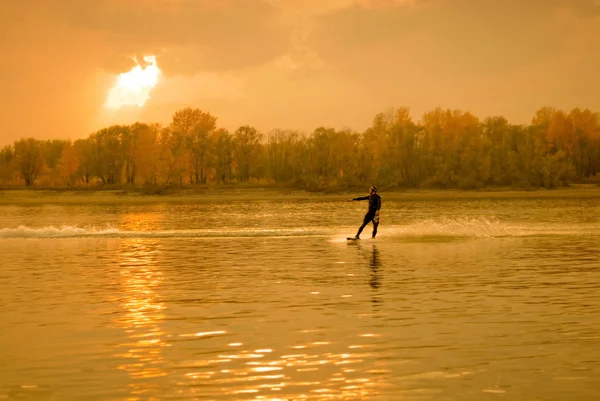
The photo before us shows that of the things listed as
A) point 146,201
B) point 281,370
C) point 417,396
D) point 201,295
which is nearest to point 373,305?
point 201,295

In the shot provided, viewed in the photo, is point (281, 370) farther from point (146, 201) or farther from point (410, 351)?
point (146, 201)

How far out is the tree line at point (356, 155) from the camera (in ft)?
398

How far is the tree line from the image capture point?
121 metres

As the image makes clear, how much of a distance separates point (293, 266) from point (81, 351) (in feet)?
40.9

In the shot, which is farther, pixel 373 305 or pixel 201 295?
pixel 201 295

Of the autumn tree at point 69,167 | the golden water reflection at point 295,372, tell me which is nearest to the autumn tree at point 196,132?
the autumn tree at point 69,167

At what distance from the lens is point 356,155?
12631 centimetres

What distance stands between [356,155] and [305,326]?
4428 inches

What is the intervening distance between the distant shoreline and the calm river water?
291 feet

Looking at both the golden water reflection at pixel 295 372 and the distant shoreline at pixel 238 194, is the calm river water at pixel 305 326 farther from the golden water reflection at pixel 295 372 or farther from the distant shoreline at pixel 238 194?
the distant shoreline at pixel 238 194

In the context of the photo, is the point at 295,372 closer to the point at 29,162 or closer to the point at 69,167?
the point at 69,167

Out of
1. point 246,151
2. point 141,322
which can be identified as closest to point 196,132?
point 246,151

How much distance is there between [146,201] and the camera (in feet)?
378

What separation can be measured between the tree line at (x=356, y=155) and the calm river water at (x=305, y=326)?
312ft
